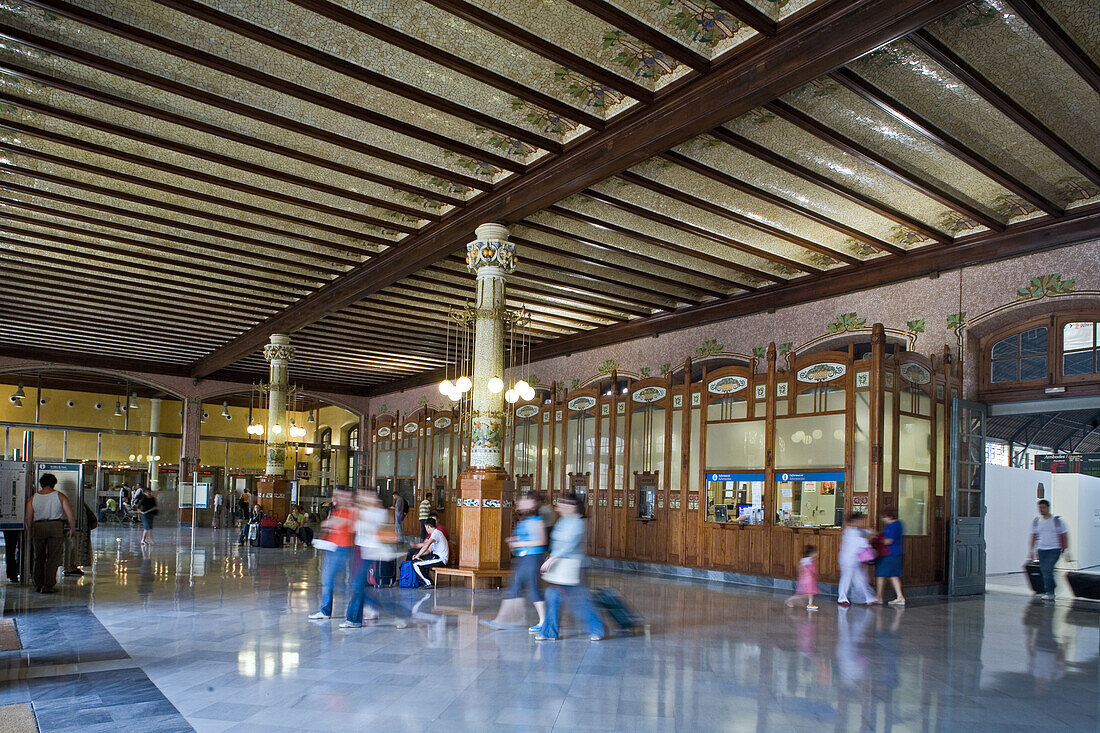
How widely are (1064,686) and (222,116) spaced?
344 inches

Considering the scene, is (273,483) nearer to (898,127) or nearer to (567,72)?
(567,72)

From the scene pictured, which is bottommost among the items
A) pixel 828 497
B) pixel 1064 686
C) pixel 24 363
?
pixel 1064 686

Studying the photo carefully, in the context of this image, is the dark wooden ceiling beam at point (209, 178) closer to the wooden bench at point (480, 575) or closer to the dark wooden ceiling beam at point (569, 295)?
the dark wooden ceiling beam at point (569, 295)

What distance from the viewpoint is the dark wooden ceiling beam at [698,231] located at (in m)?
10.2

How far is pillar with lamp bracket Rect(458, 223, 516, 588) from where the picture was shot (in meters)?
10.5

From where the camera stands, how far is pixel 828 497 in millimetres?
11609

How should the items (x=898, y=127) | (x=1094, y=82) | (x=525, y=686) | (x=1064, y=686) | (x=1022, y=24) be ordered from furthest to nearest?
1. (x=898, y=127)
2. (x=1094, y=82)
3. (x=1022, y=24)
4. (x=1064, y=686)
5. (x=525, y=686)

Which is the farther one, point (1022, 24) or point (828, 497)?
point (828, 497)

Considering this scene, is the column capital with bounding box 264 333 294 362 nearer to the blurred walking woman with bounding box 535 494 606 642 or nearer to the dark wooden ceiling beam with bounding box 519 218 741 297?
the dark wooden ceiling beam with bounding box 519 218 741 297

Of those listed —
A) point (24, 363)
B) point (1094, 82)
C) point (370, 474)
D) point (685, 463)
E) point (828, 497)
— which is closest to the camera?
point (1094, 82)

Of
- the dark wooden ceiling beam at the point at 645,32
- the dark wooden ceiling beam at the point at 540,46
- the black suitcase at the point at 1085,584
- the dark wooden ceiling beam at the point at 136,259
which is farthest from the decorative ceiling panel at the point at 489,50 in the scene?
the black suitcase at the point at 1085,584

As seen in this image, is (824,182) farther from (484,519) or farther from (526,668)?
(526,668)

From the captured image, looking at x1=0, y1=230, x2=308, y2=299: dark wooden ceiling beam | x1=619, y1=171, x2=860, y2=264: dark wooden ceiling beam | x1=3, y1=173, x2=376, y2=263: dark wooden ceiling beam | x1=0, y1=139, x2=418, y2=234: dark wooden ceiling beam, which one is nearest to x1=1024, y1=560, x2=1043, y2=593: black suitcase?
x1=619, y1=171, x2=860, y2=264: dark wooden ceiling beam

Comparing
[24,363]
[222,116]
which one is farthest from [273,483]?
[222,116]
